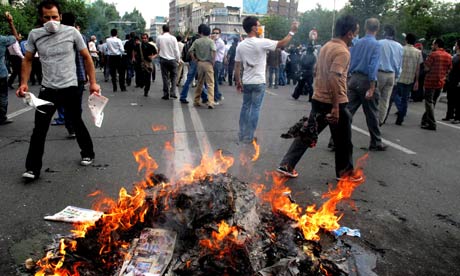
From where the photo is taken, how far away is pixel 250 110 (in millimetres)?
6812

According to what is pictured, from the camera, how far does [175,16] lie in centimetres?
18050

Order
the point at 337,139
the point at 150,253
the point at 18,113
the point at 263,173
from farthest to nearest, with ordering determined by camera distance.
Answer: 1. the point at 18,113
2. the point at 263,173
3. the point at 337,139
4. the point at 150,253

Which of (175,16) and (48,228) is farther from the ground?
(175,16)

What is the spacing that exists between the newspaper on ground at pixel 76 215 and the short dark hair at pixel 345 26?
344 cm

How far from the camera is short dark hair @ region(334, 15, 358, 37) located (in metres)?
4.66

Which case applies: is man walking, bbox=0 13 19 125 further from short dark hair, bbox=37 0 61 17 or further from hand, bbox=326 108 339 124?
hand, bbox=326 108 339 124

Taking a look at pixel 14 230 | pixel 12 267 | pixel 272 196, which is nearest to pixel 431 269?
pixel 272 196

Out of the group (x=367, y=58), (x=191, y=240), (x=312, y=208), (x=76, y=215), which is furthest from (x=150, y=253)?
(x=367, y=58)

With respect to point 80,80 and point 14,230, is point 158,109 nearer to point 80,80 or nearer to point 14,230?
point 80,80

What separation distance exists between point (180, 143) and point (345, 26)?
3.20m

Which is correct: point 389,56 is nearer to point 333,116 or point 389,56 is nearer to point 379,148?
point 379,148

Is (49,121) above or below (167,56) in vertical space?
below

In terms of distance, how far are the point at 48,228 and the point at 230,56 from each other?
1488 centimetres

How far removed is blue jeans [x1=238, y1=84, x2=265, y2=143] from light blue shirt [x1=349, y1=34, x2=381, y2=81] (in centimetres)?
160
